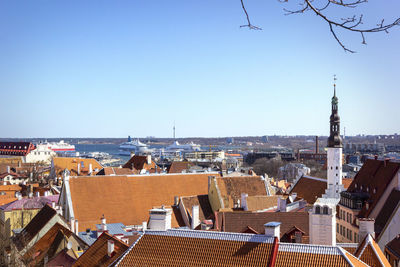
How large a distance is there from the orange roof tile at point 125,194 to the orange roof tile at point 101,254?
30.6ft

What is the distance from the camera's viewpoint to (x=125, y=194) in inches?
1345

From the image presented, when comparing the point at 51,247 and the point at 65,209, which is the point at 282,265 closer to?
the point at 51,247

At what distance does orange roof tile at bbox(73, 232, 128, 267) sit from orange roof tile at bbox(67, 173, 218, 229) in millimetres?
9323

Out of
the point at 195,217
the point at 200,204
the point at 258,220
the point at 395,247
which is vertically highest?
the point at 258,220

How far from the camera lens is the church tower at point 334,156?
40750 mm

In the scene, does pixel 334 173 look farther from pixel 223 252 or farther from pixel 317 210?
pixel 223 252

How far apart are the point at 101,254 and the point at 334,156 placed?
28.4 metres

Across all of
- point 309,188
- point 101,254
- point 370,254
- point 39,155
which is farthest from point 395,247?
point 39,155

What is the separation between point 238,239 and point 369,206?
701 inches

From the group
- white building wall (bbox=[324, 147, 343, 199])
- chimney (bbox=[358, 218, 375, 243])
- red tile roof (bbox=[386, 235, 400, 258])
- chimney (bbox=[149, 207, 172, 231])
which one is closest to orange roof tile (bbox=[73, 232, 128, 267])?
chimney (bbox=[149, 207, 172, 231])

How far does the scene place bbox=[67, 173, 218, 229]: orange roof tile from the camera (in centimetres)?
3200

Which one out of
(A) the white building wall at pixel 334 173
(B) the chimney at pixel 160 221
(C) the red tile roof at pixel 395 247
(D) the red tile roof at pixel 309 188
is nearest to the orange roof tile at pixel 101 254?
(B) the chimney at pixel 160 221

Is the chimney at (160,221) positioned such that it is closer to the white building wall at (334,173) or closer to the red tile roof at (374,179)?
the red tile roof at (374,179)

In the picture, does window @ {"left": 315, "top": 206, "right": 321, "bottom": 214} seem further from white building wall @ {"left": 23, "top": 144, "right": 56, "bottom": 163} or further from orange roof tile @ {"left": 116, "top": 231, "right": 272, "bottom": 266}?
white building wall @ {"left": 23, "top": 144, "right": 56, "bottom": 163}
